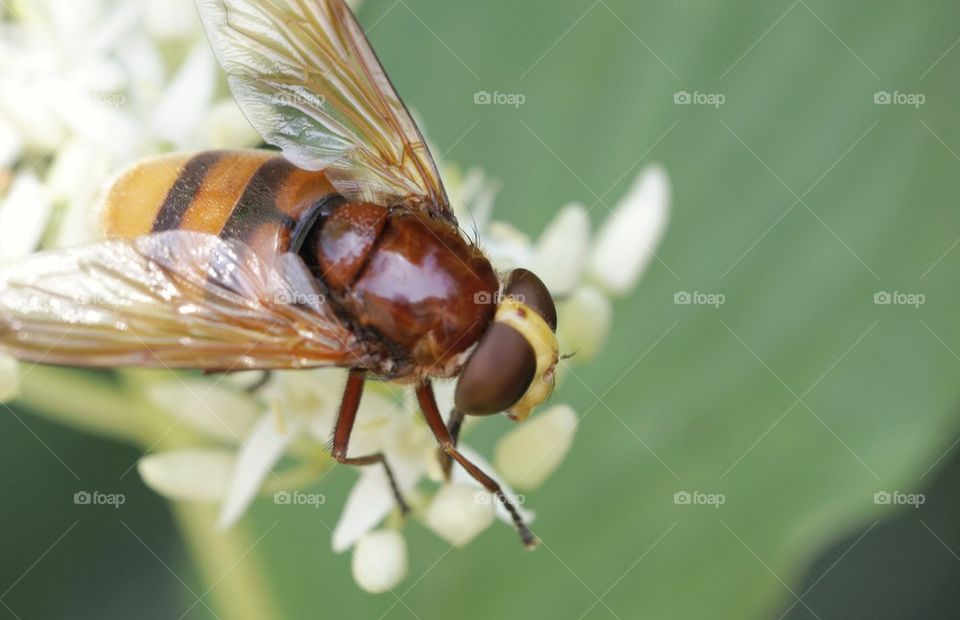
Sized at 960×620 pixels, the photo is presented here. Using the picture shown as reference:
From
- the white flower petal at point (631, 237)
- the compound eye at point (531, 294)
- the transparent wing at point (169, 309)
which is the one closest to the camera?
the transparent wing at point (169, 309)

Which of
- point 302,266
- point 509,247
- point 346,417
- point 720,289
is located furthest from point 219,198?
point 720,289

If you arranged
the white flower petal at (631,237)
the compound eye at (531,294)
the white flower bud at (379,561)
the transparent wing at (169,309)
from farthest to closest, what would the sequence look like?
the white flower petal at (631,237)
the white flower bud at (379,561)
the compound eye at (531,294)
the transparent wing at (169,309)

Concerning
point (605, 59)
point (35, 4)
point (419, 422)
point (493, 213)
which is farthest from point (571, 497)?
point (35, 4)

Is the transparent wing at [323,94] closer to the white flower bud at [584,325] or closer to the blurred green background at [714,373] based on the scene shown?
the white flower bud at [584,325]

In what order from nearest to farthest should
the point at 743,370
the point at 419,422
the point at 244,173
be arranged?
1. the point at 244,173
2. the point at 419,422
3. the point at 743,370

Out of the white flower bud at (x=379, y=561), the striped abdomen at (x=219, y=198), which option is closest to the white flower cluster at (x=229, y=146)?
the white flower bud at (x=379, y=561)

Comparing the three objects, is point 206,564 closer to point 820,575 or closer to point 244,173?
point 244,173
